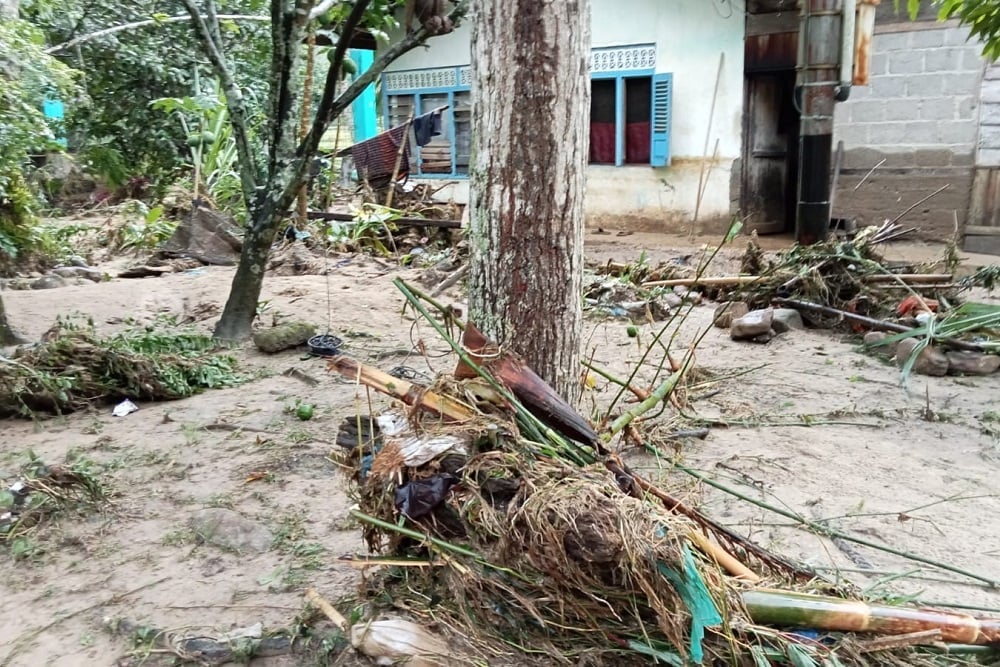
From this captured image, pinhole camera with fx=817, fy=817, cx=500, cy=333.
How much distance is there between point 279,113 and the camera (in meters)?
5.52

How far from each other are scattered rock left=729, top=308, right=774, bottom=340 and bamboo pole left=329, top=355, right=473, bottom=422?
4091mm

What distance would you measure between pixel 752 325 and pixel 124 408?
163 inches

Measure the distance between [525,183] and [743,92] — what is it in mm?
8326

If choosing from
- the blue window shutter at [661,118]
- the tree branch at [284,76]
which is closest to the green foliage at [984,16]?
the tree branch at [284,76]

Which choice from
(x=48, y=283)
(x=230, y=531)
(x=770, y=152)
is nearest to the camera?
(x=230, y=531)

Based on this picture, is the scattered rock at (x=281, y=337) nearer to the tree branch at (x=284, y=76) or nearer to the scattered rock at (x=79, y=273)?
the tree branch at (x=284, y=76)

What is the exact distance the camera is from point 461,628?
208 cm

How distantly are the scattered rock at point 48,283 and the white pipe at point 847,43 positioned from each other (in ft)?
25.3

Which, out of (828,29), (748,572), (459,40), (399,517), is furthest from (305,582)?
(459,40)

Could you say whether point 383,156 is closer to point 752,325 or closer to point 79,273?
point 79,273

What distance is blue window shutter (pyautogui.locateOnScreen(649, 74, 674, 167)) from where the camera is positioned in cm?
1066

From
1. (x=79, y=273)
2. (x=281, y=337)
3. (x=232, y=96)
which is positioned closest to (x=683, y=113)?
(x=232, y=96)

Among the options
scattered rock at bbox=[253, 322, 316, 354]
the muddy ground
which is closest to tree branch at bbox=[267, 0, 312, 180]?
scattered rock at bbox=[253, 322, 316, 354]

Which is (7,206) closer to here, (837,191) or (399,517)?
(399,517)
